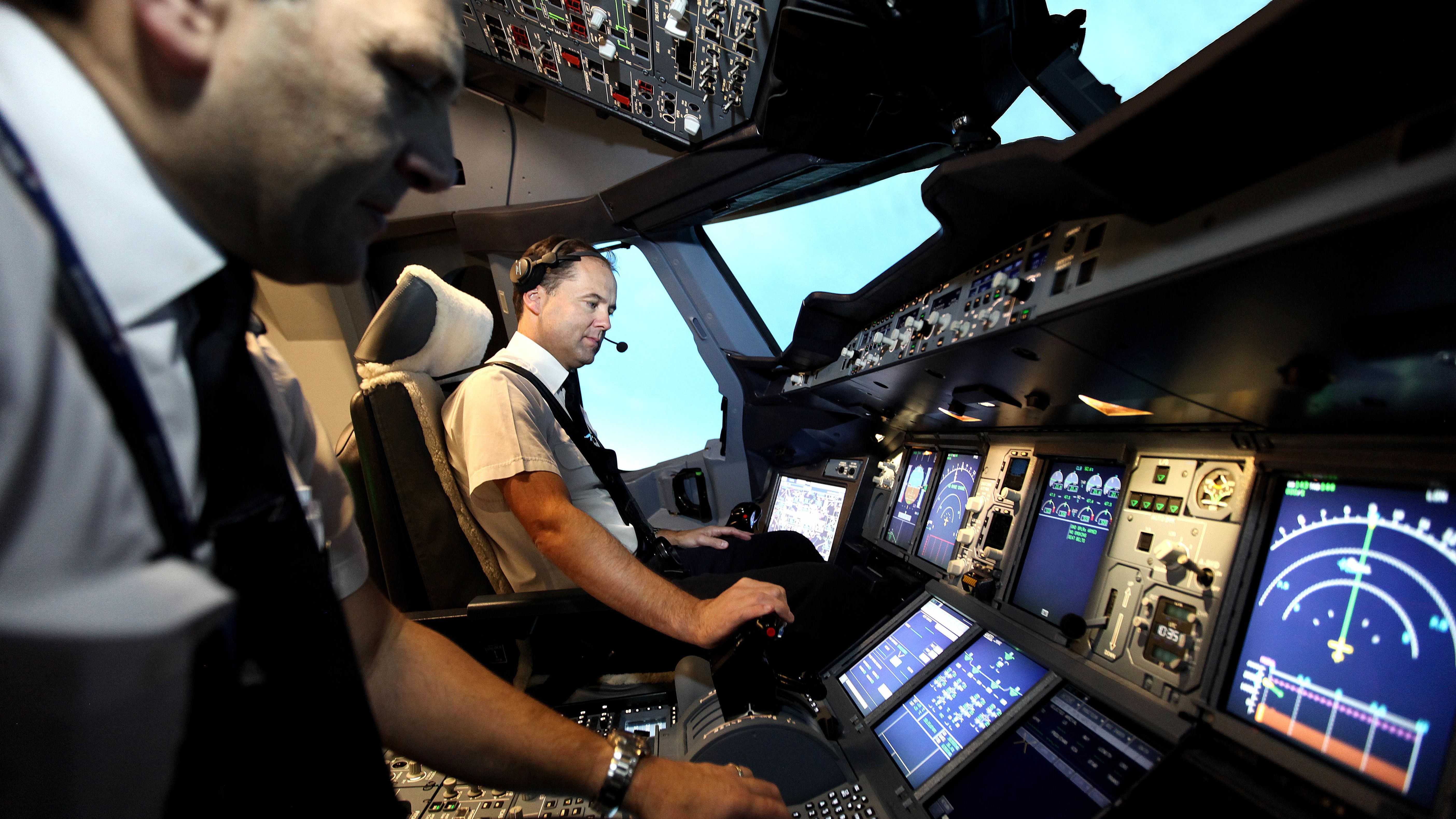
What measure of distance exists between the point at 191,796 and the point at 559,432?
4.42ft

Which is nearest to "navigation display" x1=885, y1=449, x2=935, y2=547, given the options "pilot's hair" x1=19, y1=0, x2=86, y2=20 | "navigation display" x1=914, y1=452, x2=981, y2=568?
"navigation display" x1=914, y1=452, x2=981, y2=568

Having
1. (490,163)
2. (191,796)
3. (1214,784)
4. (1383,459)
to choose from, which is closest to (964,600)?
(1214,784)

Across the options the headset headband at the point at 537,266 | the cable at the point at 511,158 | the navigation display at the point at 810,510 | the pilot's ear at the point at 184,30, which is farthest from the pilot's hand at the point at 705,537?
the cable at the point at 511,158

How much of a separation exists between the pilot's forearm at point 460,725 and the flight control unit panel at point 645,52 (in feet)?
7.58

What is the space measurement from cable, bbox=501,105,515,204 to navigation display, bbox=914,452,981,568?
3461 mm

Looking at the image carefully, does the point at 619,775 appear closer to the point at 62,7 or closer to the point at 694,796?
the point at 694,796

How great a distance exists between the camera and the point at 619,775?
0.74 metres

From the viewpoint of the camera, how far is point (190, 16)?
12.2 inches

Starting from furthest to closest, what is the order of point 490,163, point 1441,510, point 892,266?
point 490,163 → point 892,266 → point 1441,510

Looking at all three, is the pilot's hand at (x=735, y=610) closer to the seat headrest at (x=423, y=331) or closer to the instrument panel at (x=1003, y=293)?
the instrument panel at (x=1003, y=293)

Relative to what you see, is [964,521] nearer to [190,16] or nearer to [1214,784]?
[1214,784]

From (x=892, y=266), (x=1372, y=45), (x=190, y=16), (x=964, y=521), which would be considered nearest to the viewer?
(x=190, y=16)

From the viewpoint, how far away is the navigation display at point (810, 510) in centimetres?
245

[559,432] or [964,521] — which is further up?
[964,521]
